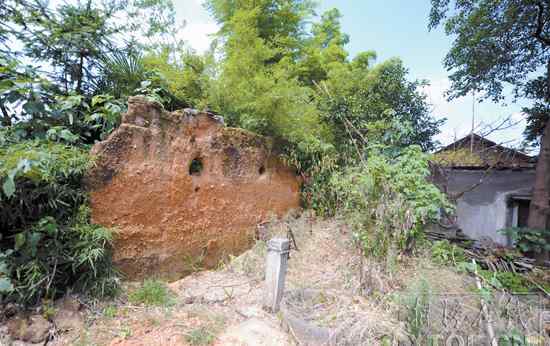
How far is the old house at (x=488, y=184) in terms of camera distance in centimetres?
542

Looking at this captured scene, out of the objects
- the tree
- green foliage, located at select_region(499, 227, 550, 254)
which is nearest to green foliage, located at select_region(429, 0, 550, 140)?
the tree

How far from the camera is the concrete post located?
7.98 ft

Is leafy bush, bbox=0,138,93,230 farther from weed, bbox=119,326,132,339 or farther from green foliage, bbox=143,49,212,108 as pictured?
green foliage, bbox=143,49,212,108

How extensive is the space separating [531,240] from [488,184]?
218 centimetres

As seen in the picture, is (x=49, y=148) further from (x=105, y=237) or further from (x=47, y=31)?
(x=47, y=31)

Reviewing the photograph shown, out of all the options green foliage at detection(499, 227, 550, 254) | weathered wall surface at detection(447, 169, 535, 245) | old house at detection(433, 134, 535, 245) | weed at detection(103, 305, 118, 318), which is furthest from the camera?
weathered wall surface at detection(447, 169, 535, 245)

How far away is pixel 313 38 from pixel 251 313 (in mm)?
7216

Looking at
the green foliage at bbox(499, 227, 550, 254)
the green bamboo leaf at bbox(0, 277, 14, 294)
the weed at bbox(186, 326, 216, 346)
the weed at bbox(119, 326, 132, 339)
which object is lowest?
the weed at bbox(119, 326, 132, 339)

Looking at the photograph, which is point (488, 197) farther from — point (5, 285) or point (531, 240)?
point (5, 285)

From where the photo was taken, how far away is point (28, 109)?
2363 mm

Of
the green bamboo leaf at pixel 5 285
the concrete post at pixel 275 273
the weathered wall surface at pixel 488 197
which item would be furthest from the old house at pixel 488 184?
the green bamboo leaf at pixel 5 285

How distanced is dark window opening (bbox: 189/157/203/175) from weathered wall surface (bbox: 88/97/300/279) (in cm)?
2

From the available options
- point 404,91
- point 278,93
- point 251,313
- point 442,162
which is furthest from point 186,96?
point 442,162

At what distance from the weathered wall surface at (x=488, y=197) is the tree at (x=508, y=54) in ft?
3.33
